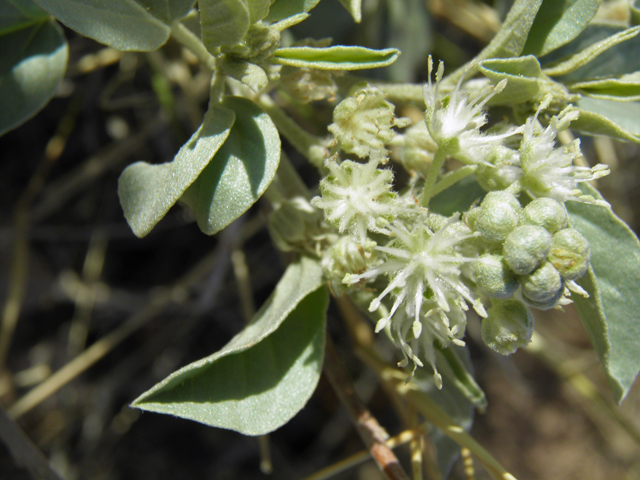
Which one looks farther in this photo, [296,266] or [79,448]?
[79,448]

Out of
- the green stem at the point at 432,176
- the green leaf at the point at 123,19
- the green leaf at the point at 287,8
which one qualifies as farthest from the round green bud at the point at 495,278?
the green leaf at the point at 123,19

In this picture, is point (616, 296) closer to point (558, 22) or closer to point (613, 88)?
point (613, 88)

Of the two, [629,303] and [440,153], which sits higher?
[440,153]

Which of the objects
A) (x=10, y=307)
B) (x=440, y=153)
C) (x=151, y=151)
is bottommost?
(x=10, y=307)

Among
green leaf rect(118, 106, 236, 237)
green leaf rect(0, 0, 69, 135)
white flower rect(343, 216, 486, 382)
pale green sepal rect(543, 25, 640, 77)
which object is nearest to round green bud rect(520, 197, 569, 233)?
white flower rect(343, 216, 486, 382)

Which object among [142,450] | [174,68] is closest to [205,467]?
[142,450]

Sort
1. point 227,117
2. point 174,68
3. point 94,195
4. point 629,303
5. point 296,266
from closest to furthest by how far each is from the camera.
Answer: point 227,117, point 629,303, point 296,266, point 174,68, point 94,195

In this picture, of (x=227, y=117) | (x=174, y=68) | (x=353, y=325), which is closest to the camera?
(x=227, y=117)

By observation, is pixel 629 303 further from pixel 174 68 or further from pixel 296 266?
pixel 174 68
